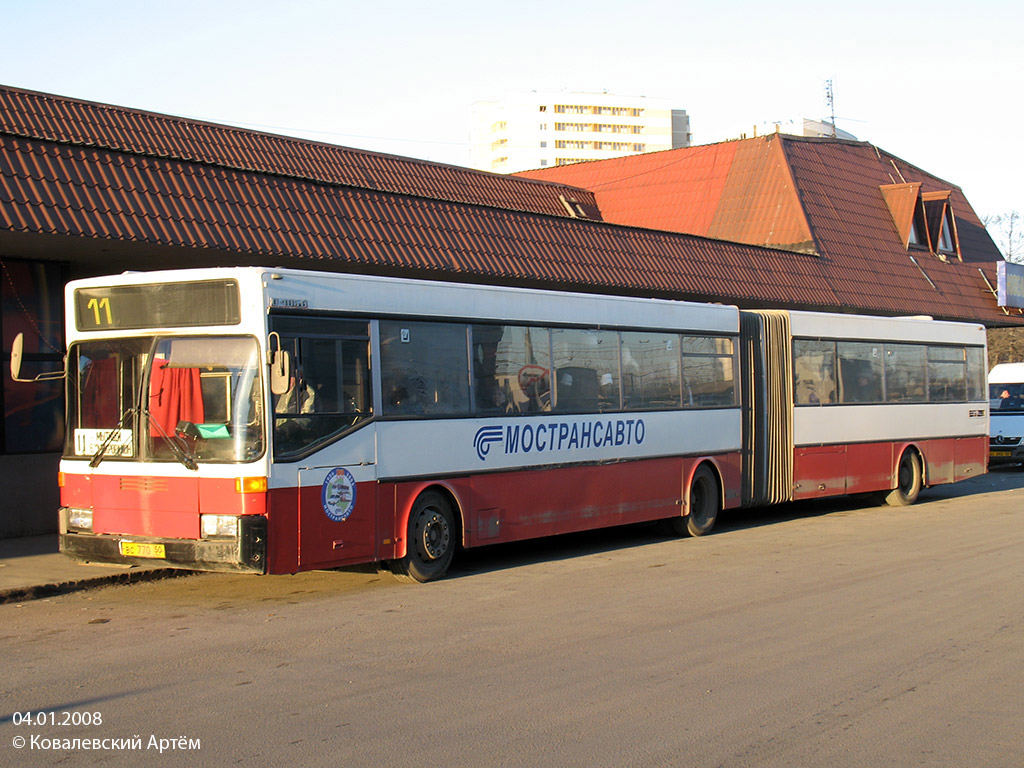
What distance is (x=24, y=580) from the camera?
1080 cm

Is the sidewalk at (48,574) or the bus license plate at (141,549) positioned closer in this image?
the bus license plate at (141,549)

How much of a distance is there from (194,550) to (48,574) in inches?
103

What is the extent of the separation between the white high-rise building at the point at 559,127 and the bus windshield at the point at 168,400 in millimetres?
144202

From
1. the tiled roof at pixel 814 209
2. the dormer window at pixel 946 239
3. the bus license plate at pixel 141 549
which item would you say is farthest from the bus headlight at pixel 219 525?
the dormer window at pixel 946 239

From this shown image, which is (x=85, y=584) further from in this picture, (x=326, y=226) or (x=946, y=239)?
(x=946, y=239)

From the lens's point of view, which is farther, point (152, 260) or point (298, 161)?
point (298, 161)

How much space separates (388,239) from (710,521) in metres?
5.96

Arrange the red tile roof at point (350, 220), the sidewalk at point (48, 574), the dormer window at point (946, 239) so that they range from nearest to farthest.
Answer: the sidewalk at point (48, 574) → the red tile roof at point (350, 220) → the dormer window at point (946, 239)

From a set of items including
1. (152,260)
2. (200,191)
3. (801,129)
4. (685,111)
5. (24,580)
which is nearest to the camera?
(24,580)

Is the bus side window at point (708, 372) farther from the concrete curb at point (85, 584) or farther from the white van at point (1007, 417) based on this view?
the white van at point (1007, 417)

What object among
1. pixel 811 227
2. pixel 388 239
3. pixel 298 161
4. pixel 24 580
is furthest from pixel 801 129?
pixel 24 580

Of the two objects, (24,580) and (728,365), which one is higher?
(728,365)

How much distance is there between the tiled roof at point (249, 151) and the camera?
688 inches

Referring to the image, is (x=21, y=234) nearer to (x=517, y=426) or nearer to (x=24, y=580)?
(x=24, y=580)
